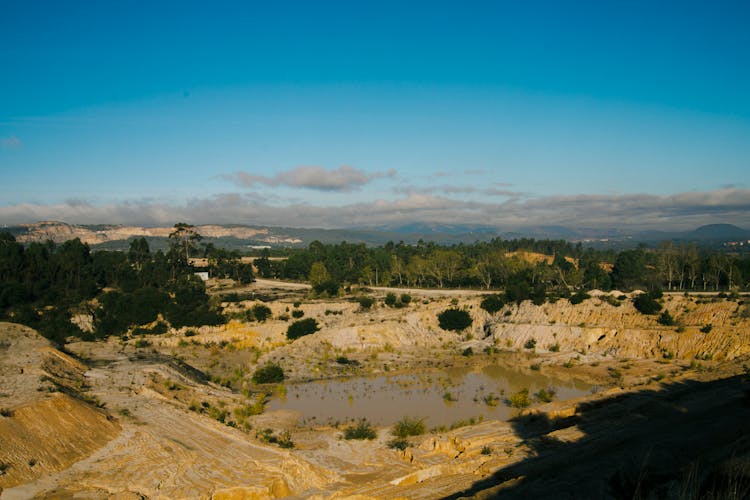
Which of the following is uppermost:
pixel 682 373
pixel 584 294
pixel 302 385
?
pixel 584 294

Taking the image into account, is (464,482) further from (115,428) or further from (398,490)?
(115,428)

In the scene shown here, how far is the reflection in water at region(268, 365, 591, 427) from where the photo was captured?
92.3ft

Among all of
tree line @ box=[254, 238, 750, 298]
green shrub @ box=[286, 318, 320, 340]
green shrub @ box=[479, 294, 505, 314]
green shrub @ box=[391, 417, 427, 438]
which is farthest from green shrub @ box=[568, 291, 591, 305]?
green shrub @ box=[391, 417, 427, 438]

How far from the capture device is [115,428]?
18719 mm

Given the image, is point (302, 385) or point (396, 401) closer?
point (396, 401)

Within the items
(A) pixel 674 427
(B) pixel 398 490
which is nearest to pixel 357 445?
(B) pixel 398 490

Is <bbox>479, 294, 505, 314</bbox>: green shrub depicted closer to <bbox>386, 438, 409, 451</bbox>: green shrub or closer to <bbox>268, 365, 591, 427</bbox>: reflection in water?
<bbox>268, 365, 591, 427</bbox>: reflection in water

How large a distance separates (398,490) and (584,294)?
126 feet

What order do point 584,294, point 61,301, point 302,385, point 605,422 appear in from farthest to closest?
1. point 61,301
2. point 584,294
3. point 302,385
4. point 605,422

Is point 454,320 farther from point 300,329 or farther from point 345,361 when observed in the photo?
point 300,329

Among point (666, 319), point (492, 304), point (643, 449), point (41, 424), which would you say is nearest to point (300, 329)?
point (492, 304)

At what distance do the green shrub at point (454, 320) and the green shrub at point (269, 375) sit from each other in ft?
63.7

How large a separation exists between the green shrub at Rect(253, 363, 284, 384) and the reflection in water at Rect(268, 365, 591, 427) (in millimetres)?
1556

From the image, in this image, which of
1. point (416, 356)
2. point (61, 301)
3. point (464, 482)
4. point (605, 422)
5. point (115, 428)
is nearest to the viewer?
point (464, 482)
